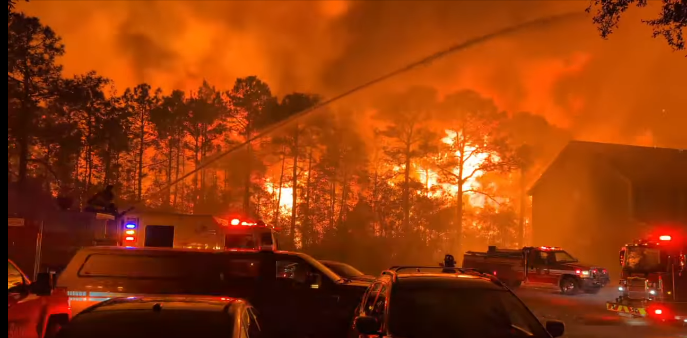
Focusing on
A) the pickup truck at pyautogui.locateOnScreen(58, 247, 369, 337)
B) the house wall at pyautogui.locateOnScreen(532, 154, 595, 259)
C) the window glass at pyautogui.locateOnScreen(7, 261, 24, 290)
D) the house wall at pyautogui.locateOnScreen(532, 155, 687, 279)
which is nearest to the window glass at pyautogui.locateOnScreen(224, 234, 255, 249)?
the pickup truck at pyautogui.locateOnScreen(58, 247, 369, 337)

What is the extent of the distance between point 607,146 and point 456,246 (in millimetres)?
10769

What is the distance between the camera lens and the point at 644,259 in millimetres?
16609

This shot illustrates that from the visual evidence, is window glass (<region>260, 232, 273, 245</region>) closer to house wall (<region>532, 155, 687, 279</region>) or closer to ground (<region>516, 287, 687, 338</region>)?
ground (<region>516, 287, 687, 338</region>)

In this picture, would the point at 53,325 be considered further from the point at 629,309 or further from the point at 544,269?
the point at 544,269

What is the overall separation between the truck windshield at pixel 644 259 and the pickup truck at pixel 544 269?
8.12 metres

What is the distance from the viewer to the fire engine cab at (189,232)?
1750cm

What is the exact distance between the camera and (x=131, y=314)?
15.8 feet

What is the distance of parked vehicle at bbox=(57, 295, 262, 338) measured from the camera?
4590 mm

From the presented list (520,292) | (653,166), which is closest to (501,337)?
(520,292)

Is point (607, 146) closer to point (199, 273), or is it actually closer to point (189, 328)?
point (199, 273)

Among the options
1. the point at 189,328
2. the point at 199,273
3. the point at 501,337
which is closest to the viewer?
the point at 189,328

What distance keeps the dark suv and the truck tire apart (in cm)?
1975

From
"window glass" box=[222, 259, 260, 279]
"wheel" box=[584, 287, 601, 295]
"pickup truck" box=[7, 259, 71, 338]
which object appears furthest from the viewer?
"wheel" box=[584, 287, 601, 295]

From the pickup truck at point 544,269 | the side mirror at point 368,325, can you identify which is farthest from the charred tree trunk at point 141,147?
the side mirror at point 368,325
